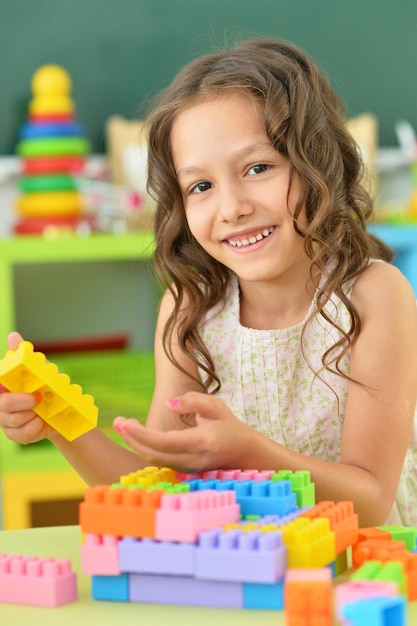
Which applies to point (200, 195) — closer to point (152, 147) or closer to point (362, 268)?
point (152, 147)

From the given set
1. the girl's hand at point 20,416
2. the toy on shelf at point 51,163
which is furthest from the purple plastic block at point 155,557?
the toy on shelf at point 51,163

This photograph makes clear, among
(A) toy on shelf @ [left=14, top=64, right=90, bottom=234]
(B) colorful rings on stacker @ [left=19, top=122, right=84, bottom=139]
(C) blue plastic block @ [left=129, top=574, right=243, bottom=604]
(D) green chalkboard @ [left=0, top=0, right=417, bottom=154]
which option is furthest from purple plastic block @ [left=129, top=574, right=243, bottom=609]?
(D) green chalkboard @ [left=0, top=0, right=417, bottom=154]

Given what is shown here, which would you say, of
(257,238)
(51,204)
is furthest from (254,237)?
(51,204)

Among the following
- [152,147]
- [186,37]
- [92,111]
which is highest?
[186,37]

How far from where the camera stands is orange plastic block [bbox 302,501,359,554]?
0.72 metres

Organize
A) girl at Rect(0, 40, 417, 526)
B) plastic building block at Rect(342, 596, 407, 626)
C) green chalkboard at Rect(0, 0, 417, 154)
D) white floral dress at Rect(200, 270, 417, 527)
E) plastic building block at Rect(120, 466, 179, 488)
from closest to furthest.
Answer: plastic building block at Rect(342, 596, 407, 626) < plastic building block at Rect(120, 466, 179, 488) < girl at Rect(0, 40, 417, 526) < white floral dress at Rect(200, 270, 417, 527) < green chalkboard at Rect(0, 0, 417, 154)

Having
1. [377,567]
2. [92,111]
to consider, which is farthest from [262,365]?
[92,111]

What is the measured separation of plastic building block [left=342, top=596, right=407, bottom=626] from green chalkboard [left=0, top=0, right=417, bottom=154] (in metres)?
2.15

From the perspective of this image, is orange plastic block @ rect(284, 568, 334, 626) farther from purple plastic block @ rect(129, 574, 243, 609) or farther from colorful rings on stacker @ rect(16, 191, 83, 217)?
colorful rings on stacker @ rect(16, 191, 83, 217)

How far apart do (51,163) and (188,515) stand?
184 cm

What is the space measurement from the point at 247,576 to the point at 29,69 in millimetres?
2132

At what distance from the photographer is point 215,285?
1373 mm

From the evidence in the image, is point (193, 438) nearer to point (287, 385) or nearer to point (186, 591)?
point (186, 591)

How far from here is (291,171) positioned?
119cm
